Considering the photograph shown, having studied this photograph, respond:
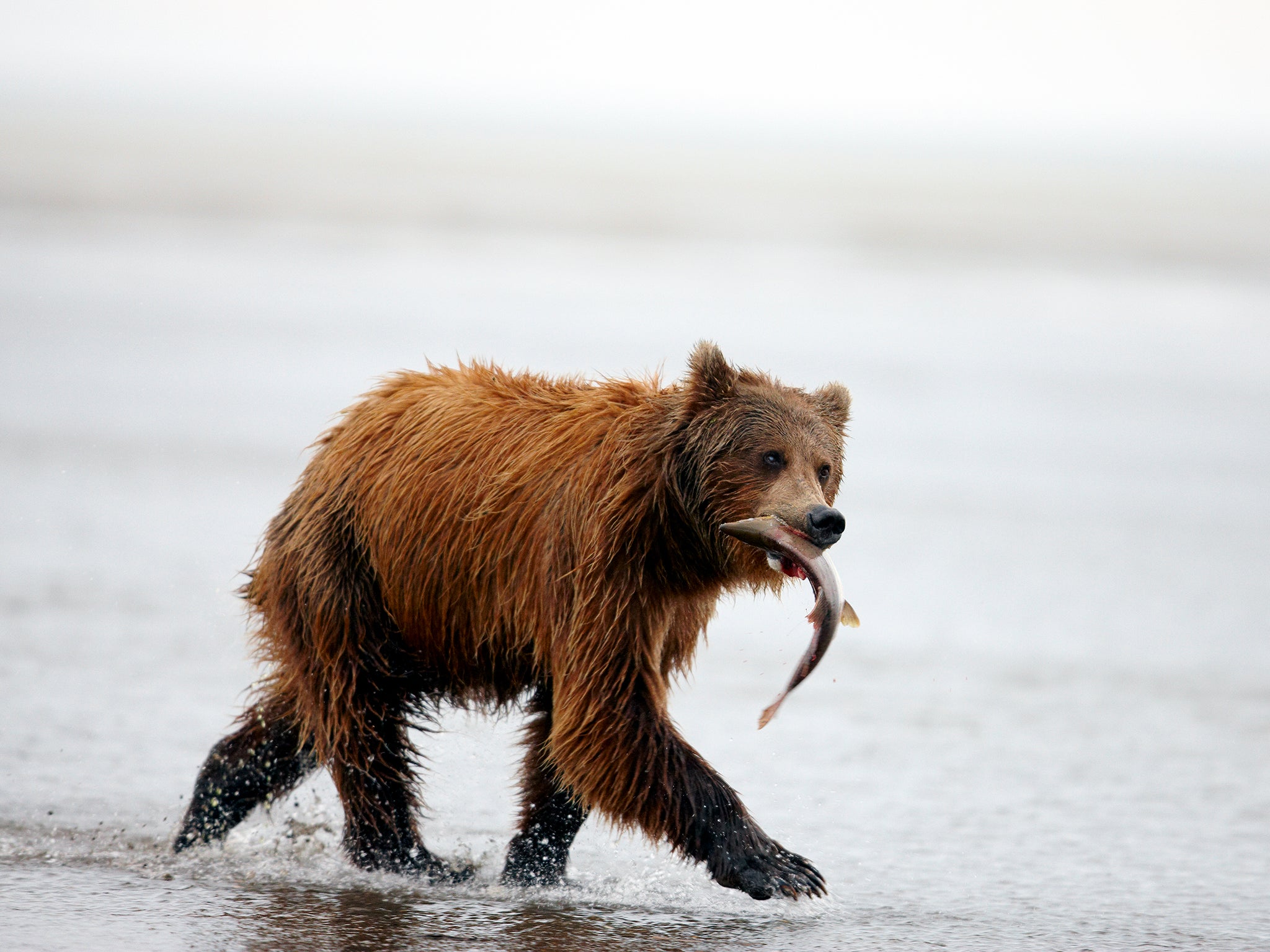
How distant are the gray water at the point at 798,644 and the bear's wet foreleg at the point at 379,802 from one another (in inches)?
6.1

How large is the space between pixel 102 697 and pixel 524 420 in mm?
3007

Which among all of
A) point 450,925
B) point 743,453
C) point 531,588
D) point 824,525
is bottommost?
point 450,925

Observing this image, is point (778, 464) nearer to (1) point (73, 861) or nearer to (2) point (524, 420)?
(2) point (524, 420)

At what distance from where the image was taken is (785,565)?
16.6 ft

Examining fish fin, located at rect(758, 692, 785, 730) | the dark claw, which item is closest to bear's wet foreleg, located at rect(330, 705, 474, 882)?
the dark claw

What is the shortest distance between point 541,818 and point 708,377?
1.65 m

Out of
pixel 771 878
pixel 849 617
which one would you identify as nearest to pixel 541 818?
pixel 771 878

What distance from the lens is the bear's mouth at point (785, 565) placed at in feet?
16.4

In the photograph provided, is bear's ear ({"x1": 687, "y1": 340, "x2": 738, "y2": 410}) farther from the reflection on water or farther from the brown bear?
the reflection on water

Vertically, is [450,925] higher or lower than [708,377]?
lower

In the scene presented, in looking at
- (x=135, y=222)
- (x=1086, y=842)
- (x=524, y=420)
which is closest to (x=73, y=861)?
(x=524, y=420)

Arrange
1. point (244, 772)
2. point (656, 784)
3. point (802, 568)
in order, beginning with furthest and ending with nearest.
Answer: point (244, 772)
point (656, 784)
point (802, 568)

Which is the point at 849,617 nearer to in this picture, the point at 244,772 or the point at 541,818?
the point at 541,818

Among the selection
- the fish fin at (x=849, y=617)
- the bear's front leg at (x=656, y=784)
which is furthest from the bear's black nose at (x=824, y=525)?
the bear's front leg at (x=656, y=784)
